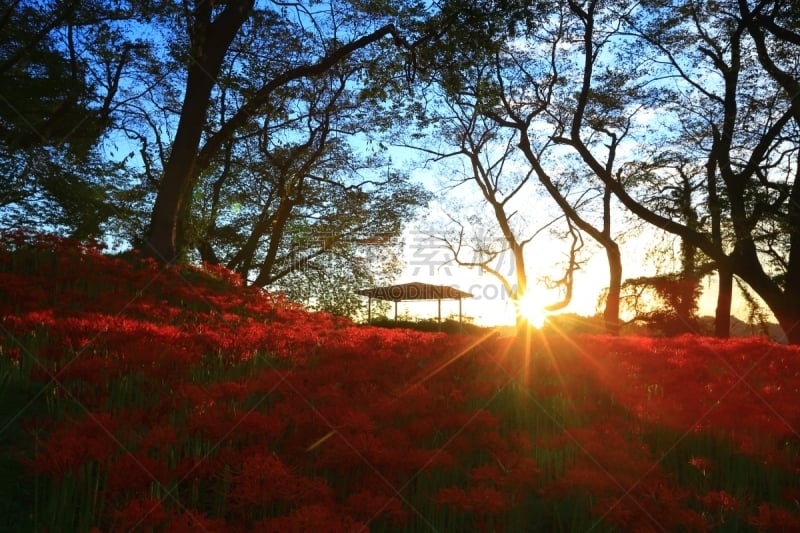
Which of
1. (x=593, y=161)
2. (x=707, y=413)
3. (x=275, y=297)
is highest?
(x=593, y=161)

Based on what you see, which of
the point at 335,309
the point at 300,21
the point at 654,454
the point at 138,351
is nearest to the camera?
the point at 654,454

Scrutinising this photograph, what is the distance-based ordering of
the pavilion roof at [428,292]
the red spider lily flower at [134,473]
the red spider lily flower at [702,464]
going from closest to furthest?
the red spider lily flower at [134,473] → the red spider lily flower at [702,464] → the pavilion roof at [428,292]

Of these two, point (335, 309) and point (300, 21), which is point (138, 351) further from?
point (335, 309)

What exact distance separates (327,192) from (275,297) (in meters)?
13.7

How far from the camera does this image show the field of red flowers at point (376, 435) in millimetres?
2766

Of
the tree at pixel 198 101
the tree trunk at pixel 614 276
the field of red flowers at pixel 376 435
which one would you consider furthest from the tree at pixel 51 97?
the tree trunk at pixel 614 276

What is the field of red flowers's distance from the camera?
9.07ft

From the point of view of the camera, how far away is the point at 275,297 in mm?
14445

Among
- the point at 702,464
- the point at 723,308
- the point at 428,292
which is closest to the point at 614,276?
the point at 723,308

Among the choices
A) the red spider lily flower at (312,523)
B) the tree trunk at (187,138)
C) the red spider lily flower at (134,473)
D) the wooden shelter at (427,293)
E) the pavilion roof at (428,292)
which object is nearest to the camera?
the red spider lily flower at (312,523)

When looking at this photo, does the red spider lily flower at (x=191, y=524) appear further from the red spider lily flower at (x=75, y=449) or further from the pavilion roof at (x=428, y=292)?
the pavilion roof at (x=428, y=292)

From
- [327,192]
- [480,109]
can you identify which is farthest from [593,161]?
[327,192]

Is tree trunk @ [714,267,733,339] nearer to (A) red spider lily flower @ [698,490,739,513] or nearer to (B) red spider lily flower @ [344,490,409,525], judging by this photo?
(A) red spider lily flower @ [698,490,739,513]

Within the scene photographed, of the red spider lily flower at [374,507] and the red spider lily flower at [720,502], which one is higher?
the red spider lily flower at [374,507]
